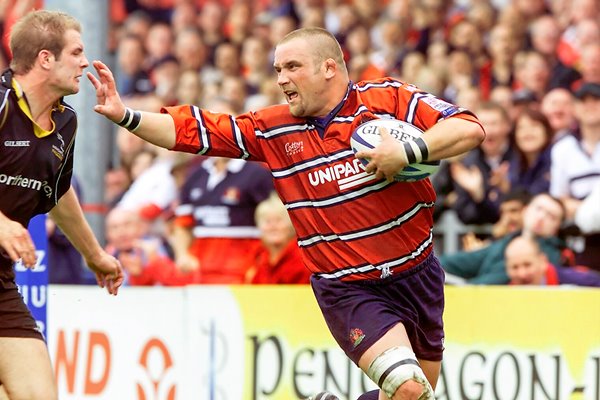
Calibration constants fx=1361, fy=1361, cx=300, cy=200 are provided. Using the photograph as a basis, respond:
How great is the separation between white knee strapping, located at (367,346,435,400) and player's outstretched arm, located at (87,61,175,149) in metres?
1.53

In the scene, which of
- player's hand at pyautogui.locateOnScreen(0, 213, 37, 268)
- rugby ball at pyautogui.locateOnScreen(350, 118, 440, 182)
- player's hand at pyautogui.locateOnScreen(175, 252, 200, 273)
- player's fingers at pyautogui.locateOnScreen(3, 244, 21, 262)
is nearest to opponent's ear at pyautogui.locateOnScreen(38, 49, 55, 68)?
player's hand at pyautogui.locateOnScreen(0, 213, 37, 268)

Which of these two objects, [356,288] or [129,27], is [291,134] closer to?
[356,288]

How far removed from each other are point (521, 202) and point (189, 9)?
8.17 meters

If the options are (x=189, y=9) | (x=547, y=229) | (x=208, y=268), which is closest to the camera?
(x=547, y=229)

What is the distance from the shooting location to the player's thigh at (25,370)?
6.55 meters

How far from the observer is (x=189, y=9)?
58.5 ft

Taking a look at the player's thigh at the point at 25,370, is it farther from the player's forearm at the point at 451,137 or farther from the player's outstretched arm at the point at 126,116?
the player's forearm at the point at 451,137

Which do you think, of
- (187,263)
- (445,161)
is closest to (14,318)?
(187,263)

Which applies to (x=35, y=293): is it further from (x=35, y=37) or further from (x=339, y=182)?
(x=339, y=182)

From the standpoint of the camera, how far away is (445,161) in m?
11.9

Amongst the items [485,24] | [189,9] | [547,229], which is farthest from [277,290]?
[189,9]

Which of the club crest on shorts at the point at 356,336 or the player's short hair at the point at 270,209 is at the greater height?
the player's short hair at the point at 270,209

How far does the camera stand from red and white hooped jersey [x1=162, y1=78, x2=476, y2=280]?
6.90 m

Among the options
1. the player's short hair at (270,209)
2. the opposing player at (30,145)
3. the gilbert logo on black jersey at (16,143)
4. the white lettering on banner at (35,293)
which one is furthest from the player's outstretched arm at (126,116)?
the player's short hair at (270,209)
